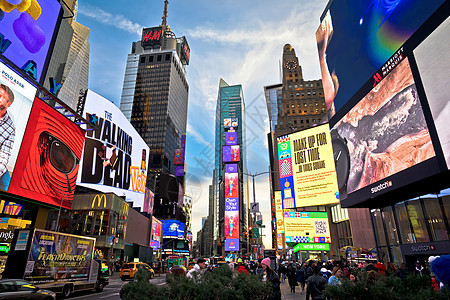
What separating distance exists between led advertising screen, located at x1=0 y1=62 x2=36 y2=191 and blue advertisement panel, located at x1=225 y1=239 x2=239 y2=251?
86.7 metres

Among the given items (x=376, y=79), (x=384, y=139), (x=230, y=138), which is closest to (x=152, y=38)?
(x=230, y=138)

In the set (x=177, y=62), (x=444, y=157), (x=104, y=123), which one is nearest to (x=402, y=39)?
(x=444, y=157)

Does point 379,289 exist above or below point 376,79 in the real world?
below

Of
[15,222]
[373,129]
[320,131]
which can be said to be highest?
[320,131]

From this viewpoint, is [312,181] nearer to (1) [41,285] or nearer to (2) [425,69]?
(2) [425,69]

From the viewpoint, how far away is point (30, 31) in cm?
2766

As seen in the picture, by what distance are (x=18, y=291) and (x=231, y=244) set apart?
95.5m

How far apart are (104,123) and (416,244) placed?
54.7m

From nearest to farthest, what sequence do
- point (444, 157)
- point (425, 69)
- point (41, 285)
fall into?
point (444, 157) < point (425, 69) < point (41, 285)

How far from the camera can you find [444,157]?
11.9 m

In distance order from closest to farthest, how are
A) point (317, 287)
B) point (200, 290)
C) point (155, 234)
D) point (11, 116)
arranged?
point (200, 290), point (317, 287), point (11, 116), point (155, 234)

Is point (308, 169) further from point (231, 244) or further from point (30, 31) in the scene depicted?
point (231, 244)

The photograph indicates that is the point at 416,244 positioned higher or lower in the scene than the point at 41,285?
higher

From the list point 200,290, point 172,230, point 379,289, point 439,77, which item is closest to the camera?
point 379,289
